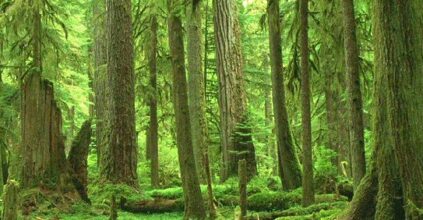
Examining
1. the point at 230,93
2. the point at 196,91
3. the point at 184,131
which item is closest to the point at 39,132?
the point at 184,131

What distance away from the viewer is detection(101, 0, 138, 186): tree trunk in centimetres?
1303

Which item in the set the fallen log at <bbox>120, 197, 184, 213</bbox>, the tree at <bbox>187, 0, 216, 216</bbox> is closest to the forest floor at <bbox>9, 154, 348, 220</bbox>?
the fallen log at <bbox>120, 197, 184, 213</bbox>

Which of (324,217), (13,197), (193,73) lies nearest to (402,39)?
(324,217)

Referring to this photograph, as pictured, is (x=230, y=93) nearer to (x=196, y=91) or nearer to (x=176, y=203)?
(x=196, y=91)

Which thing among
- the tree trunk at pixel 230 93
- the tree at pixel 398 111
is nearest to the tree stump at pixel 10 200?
the tree at pixel 398 111

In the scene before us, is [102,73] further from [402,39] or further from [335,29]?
[402,39]

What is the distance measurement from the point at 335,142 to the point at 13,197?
14333 mm

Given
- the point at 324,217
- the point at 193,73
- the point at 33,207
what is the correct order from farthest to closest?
the point at 193,73
the point at 33,207
the point at 324,217

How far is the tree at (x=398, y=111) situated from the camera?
6.16 metres

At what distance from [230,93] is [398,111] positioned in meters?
8.67

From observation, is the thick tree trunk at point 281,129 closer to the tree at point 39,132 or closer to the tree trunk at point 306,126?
the tree trunk at point 306,126

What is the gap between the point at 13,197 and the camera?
7.14m

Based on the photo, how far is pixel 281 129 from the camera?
39.2 ft

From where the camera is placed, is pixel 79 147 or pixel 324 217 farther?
pixel 79 147
